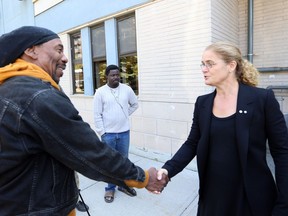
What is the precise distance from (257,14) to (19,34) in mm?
4523

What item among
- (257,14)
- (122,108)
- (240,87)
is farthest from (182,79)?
(240,87)

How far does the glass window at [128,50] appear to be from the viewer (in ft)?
17.9

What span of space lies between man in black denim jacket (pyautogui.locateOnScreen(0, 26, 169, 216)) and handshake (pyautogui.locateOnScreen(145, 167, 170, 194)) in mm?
377

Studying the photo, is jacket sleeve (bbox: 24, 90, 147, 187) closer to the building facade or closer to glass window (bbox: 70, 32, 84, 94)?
the building facade

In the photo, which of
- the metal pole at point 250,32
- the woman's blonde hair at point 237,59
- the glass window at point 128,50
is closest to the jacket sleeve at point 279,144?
the woman's blonde hair at point 237,59

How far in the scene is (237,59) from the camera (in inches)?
73.3

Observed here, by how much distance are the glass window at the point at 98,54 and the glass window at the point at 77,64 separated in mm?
619

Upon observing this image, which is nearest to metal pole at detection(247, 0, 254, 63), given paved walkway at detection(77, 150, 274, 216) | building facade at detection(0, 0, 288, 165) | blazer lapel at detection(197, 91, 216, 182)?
building facade at detection(0, 0, 288, 165)

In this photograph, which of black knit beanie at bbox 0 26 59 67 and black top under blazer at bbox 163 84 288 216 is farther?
black top under blazer at bbox 163 84 288 216

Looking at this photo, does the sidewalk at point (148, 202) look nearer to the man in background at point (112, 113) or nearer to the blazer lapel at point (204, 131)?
the man in background at point (112, 113)

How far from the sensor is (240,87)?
5.95 ft

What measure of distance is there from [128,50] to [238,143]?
4260 mm

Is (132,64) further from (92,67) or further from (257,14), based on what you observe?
(257,14)

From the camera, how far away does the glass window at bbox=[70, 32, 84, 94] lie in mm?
7016
